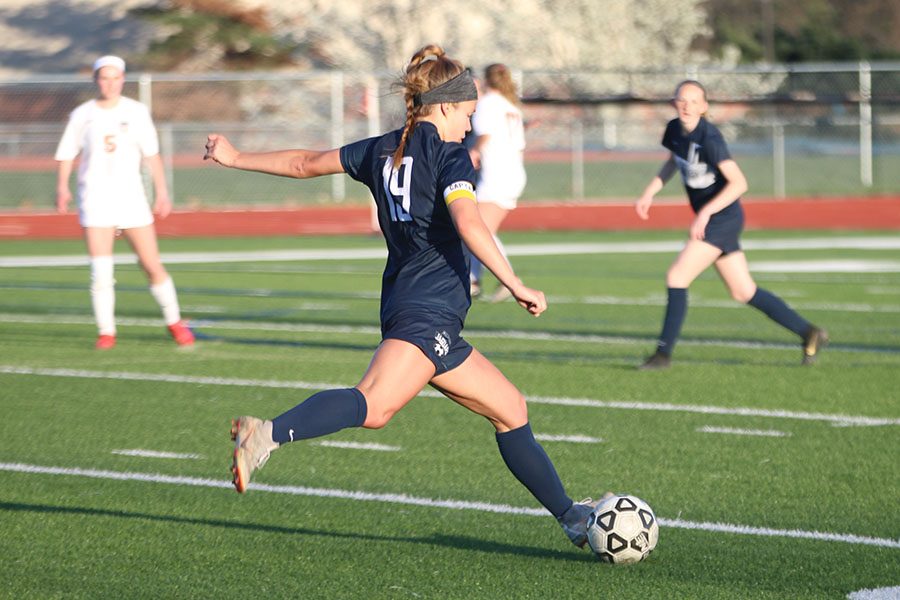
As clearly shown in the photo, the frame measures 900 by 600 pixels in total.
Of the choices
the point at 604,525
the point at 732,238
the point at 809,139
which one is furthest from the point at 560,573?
the point at 809,139

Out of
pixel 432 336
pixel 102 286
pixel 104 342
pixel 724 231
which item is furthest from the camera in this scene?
pixel 104 342

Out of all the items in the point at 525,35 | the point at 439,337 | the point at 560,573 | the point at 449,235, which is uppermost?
the point at 525,35

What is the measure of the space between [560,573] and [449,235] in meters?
1.26

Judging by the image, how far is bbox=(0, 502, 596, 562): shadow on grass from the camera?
18.2 feet

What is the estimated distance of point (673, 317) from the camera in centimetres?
992

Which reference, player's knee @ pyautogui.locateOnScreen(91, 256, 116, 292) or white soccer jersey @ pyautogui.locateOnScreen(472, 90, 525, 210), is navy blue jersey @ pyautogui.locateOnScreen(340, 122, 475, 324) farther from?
white soccer jersey @ pyautogui.locateOnScreen(472, 90, 525, 210)

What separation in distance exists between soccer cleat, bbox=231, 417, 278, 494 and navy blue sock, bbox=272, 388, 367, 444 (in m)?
0.07

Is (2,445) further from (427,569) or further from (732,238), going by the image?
(732,238)

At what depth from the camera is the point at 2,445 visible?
25.0ft

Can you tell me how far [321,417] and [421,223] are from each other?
78 centimetres

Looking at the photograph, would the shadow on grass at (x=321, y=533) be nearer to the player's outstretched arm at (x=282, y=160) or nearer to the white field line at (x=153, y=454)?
the white field line at (x=153, y=454)

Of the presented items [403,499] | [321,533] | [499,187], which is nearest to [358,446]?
[403,499]

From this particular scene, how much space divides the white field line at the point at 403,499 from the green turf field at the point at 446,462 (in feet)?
0.07

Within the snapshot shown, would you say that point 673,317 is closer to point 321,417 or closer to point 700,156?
point 700,156
